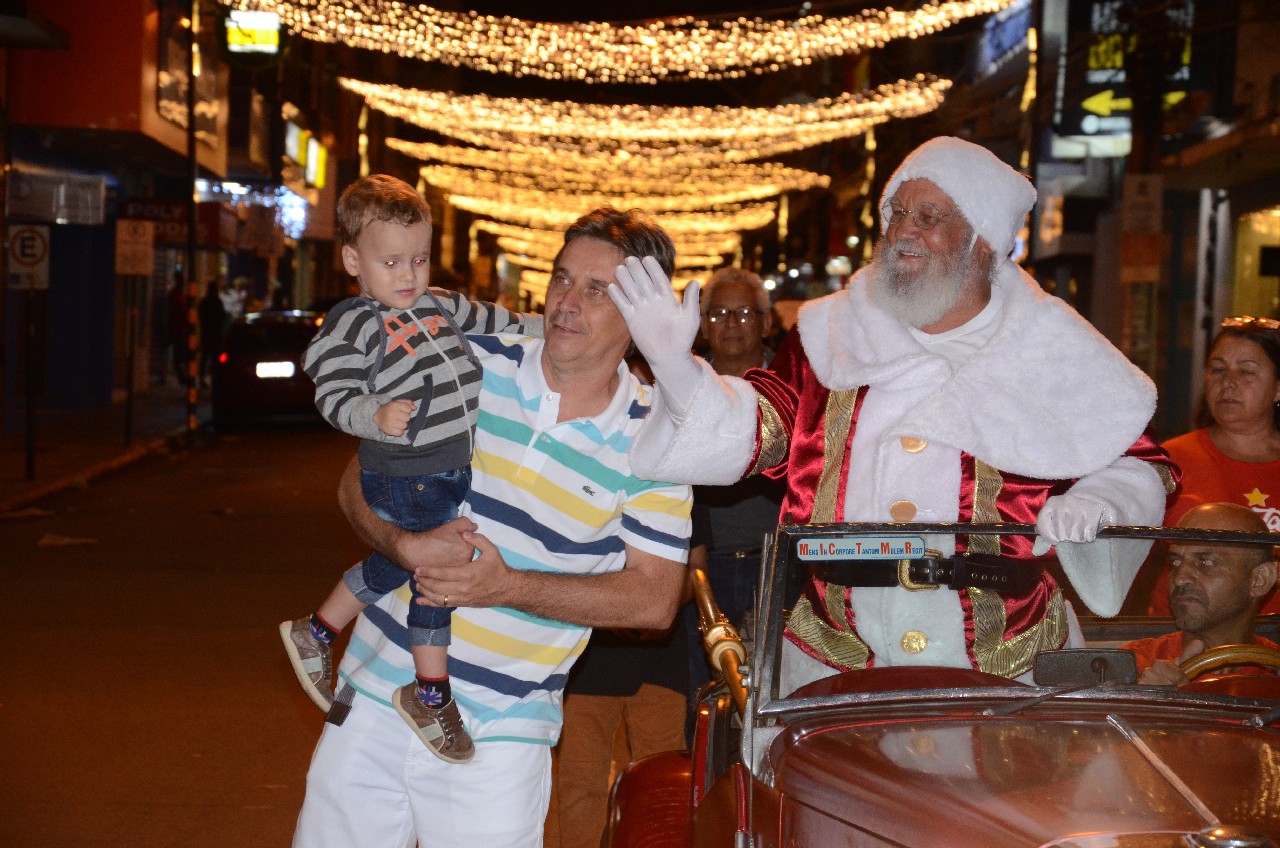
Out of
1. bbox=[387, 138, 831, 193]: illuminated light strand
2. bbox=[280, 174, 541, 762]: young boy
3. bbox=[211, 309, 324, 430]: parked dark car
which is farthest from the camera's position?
bbox=[387, 138, 831, 193]: illuminated light strand

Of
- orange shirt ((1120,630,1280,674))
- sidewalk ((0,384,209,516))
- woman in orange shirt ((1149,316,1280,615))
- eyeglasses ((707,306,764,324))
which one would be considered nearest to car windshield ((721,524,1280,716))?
orange shirt ((1120,630,1280,674))

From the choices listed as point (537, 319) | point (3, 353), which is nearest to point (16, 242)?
point (3, 353)

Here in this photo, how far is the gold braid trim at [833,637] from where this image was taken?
3689 mm

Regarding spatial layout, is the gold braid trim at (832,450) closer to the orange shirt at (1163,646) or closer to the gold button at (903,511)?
the gold button at (903,511)

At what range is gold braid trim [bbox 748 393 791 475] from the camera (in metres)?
3.97

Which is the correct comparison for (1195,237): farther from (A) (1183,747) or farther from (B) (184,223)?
(A) (1183,747)

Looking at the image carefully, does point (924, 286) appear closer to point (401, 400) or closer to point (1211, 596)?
point (1211, 596)

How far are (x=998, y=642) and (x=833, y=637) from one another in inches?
15.4

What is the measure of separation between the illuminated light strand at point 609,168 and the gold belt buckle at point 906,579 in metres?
25.4

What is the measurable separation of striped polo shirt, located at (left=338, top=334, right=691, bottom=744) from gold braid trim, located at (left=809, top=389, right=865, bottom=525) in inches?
18.6

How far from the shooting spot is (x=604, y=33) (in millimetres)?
16906

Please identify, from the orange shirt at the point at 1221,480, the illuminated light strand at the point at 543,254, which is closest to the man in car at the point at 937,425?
the orange shirt at the point at 1221,480

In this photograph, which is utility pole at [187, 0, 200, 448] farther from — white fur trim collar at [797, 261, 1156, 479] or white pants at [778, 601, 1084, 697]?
white pants at [778, 601, 1084, 697]

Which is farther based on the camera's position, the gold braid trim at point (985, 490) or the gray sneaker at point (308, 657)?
the gray sneaker at point (308, 657)
